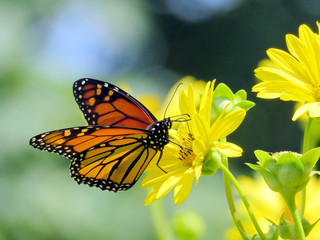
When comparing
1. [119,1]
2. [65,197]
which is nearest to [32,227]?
[65,197]

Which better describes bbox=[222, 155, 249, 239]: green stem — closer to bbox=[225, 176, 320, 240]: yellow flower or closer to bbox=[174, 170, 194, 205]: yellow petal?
bbox=[174, 170, 194, 205]: yellow petal

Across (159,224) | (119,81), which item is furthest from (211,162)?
(119,81)

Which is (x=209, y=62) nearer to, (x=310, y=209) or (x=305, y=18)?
(x=305, y=18)

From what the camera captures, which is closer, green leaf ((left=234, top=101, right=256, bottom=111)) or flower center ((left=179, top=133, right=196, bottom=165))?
green leaf ((left=234, top=101, right=256, bottom=111))

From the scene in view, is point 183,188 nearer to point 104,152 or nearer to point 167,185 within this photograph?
point 167,185

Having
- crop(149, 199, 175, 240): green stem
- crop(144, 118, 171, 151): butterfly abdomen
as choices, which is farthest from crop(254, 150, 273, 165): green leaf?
crop(149, 199, 175, 240): green stem

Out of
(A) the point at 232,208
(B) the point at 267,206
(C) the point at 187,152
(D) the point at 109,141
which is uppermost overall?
(D) the point at 109,141

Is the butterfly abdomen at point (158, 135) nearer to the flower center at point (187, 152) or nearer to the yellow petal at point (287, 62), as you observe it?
the flower center at point (187, 152)
